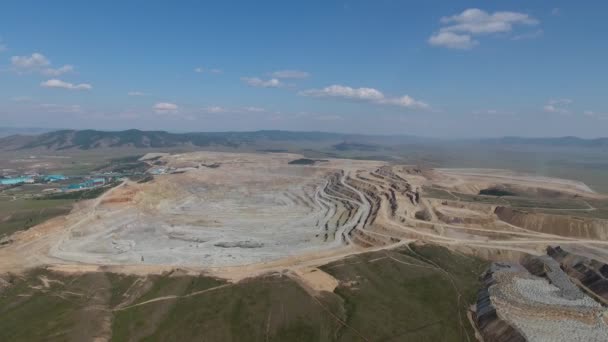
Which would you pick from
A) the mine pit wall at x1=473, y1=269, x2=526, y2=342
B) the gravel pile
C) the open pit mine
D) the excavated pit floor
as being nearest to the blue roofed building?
the excavated pit floor

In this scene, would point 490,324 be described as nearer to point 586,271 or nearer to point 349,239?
point 586,271

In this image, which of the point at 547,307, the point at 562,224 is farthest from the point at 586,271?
the point at 562,224

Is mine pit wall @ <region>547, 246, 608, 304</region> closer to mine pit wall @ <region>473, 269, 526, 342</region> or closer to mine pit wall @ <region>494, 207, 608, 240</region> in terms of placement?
mine pit wall @ <region>473, 269, 526, 342</region>

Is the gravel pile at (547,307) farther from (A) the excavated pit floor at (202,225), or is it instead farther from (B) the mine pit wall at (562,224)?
(A) the excavated pit floor at (202,225)

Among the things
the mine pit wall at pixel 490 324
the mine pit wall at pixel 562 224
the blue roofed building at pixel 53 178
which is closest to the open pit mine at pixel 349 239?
the mine pit wall at pixel 490 324

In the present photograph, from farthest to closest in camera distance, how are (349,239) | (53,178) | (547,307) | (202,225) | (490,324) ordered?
(53,178) → (202,225) → (349,239) → (547,307) → (490,324)

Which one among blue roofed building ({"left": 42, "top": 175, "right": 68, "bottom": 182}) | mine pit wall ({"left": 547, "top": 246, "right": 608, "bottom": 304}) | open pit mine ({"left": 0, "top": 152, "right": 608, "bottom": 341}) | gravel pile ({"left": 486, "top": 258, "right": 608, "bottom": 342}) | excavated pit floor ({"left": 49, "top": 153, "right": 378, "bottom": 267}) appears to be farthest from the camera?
blue roofed building ({"left": 42, "top": 175, "right": 68, "bottom": 182})
